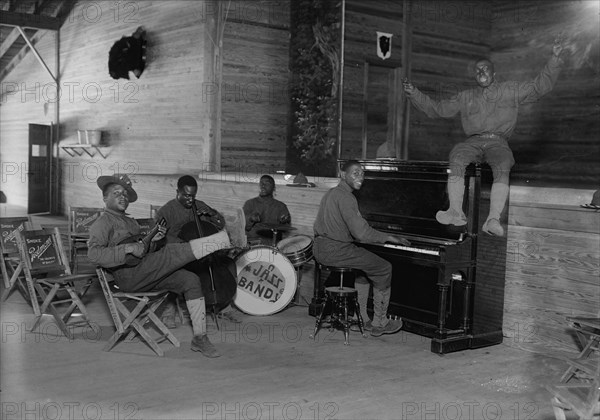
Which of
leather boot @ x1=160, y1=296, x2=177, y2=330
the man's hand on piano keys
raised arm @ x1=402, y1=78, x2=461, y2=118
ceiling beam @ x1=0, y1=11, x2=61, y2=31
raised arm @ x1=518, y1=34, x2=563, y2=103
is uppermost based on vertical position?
ceiling beam @ x1=0, y1=11, x2=61, y2=31

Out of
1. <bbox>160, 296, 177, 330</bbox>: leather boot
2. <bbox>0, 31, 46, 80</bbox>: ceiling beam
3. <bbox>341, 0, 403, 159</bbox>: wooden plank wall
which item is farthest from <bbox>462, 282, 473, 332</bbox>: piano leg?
<bbox>0, 31, 46, 80</bbox>: ceiling beam

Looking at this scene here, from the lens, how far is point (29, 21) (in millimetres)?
16875

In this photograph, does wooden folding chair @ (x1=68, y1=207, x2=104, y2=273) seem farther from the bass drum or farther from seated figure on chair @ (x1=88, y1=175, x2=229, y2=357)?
seated figure on chair @ (x1=88, y1=175, x2=229, y2=357)

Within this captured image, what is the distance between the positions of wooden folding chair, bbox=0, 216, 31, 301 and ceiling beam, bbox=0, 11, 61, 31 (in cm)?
892

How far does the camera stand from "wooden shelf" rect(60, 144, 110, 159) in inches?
608

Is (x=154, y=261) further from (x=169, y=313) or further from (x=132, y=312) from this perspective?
(x=169, y=313)

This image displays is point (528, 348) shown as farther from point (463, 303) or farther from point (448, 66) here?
point (448, 66)

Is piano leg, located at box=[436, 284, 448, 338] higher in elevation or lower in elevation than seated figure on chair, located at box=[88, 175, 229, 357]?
lower

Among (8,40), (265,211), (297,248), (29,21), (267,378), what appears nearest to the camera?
(267,378)

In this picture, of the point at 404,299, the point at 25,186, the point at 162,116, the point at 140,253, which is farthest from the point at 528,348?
the point at 25,186

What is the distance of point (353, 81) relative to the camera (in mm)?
11383

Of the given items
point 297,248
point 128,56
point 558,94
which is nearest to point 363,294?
point 297,248

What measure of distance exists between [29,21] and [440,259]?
1379 centimetres

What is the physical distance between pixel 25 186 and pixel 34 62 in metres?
3.12
